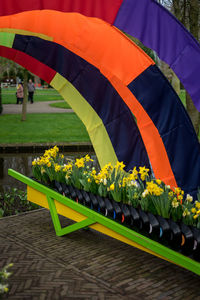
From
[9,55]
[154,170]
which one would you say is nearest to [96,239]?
[154,170]

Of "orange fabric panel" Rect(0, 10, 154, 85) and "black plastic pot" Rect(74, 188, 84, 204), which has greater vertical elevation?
"orange fabric panel" Rect(0, 10, 154, 85)

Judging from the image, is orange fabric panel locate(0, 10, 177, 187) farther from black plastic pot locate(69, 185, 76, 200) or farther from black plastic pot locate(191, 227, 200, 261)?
black plastic pot locate(191, 227, 200, 261)

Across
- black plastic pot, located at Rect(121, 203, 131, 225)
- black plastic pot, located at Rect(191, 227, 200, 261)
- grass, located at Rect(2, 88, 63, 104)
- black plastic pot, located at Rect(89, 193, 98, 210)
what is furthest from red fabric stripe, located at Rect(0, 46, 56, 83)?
grass, located at Rect(2, 88, 63, 104)

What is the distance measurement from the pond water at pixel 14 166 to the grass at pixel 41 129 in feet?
4.62

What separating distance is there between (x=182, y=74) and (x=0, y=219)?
4293 mm

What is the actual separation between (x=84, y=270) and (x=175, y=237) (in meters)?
1.33

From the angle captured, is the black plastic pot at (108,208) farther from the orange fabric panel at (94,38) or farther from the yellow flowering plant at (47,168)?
the orange fabric panel at (94,38)

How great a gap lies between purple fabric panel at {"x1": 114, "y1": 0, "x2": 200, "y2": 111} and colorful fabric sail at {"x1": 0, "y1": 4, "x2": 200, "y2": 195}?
0.59 m

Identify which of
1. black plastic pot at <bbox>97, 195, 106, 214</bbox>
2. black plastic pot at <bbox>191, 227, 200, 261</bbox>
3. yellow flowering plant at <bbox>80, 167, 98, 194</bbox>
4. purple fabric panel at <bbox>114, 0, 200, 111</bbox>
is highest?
purple fabric panel at <bbox>114, 0, 200, 111</bbox>

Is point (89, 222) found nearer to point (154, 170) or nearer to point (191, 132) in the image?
point (154, 170)

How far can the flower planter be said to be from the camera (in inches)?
188

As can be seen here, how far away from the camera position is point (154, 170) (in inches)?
270

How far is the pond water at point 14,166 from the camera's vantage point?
10766 mm

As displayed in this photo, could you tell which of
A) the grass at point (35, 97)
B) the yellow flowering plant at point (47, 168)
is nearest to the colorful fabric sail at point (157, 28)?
the yellow flowering plant at point (47, 168)
